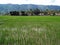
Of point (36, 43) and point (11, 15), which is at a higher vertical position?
point (36, 43)

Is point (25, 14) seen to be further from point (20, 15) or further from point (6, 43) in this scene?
point (6, 43)

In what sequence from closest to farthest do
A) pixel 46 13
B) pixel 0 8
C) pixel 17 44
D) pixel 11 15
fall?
1. pixel 17 44
2. pixel 11 15
3. pixel 46 13
4. pixel 0 8

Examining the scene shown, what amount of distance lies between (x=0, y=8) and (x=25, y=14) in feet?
18.3

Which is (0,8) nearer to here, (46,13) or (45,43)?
(46,13)

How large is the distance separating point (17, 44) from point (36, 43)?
0.44m

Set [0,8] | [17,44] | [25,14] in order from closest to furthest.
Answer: [17,44] → [25,14] → [0,8]

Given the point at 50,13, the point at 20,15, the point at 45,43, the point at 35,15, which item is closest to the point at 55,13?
the point at 50,13

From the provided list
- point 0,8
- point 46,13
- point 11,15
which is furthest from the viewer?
point 0,8

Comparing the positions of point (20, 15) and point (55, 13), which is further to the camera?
point (55, 13)

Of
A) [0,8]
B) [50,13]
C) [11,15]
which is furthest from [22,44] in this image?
[0,8]

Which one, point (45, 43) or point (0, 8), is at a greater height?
point (45, 43)

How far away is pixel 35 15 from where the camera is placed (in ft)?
70.5

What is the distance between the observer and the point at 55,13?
21766 mm

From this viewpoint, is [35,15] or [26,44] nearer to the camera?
[26,44]
